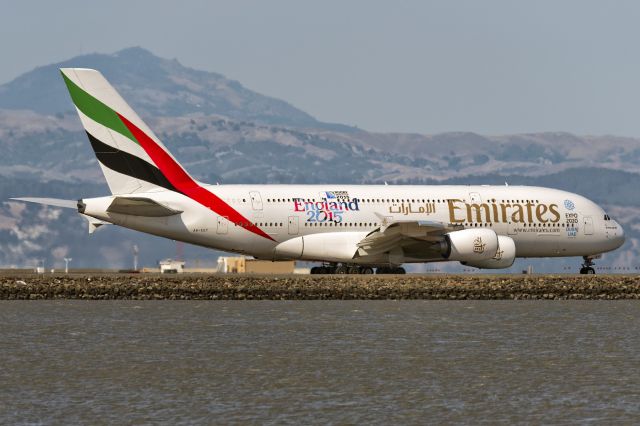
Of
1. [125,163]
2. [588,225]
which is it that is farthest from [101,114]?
[588,225]

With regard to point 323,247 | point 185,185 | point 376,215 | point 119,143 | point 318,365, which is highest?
point 119,143

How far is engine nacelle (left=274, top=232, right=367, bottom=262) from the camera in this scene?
66.5m

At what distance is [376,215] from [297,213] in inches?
171

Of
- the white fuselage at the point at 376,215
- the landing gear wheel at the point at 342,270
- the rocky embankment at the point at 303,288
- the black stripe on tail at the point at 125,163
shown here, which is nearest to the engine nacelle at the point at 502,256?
the rocky embankment at the point at 303,288

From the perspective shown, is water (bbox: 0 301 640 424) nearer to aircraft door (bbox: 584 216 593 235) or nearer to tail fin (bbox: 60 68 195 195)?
tail fin (bbox: 60 68 195 195)

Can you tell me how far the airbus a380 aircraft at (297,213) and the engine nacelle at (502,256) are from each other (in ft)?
0.25

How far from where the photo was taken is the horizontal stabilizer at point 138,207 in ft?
208

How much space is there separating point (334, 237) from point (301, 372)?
31.1 meters

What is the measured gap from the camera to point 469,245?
67312mm

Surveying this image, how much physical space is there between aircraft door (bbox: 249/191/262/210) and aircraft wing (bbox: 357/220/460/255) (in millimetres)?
5736

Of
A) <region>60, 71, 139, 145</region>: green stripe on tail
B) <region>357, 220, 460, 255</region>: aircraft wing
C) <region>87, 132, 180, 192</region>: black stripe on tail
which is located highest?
<region>60, 71, 139, 145</region>: green stripe on tail

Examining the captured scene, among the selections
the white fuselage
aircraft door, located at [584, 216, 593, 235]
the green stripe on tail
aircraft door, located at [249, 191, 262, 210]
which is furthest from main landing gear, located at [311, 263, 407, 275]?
the green stripe on tail

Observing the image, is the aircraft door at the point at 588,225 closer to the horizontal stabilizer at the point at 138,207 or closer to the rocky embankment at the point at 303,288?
the rocky embankment at the point at 303,288

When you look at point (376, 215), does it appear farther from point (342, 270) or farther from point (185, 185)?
point (185, 185)
